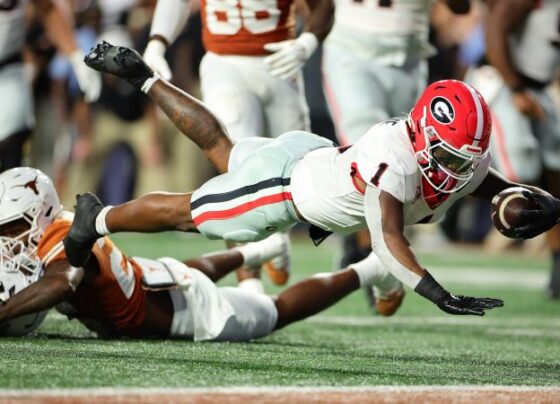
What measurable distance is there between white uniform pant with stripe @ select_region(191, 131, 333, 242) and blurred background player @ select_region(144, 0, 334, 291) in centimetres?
122

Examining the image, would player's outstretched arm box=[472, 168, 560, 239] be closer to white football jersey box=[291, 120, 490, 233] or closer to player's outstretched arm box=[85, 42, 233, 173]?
white football jersey box=[291, 120, 490, 233]

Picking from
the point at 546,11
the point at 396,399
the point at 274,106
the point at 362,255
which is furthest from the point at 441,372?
the point at 546,11

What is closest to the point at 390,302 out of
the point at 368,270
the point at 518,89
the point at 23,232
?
the point at 368,270

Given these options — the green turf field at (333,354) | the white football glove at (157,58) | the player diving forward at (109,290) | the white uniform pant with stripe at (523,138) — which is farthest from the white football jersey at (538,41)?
the player diving forward at (109,290)

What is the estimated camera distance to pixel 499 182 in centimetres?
494

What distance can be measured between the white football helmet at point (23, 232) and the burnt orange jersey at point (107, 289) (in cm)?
5

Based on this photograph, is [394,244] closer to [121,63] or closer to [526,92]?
[121,63]

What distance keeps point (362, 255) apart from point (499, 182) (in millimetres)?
2529

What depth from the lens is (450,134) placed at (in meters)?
4.47

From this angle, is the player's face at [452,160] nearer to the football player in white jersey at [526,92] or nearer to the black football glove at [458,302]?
the black football glove at [458,302]

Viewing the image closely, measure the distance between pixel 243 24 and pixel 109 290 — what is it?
189 centimetres

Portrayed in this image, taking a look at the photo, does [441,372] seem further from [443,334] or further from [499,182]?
[443,334]

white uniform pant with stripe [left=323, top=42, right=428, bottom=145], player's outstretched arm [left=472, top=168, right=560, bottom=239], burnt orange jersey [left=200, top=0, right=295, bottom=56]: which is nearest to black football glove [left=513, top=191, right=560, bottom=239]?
player's outstretched arm [left=472, top=168, right=560, bottom=239]

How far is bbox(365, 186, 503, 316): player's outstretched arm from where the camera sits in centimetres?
434
